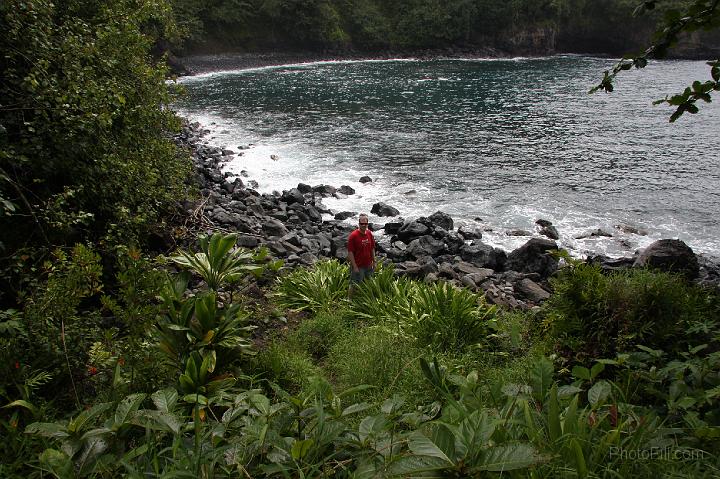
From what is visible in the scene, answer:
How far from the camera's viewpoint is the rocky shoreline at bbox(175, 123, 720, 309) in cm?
1137

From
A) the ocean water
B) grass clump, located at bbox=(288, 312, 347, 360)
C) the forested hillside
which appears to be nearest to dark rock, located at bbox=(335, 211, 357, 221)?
the ocean water

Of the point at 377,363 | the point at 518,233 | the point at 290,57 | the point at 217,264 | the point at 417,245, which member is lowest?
the point at 518,233

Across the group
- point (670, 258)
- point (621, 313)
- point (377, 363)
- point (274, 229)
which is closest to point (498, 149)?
point (670, 258)

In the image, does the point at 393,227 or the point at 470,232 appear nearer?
the point at 470,232

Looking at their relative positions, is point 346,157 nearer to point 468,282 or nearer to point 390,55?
point 468,282

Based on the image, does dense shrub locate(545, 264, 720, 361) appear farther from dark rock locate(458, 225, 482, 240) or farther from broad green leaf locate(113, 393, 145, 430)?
dark rock locate(458, 225, 482, 240)

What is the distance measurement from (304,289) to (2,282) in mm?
4737

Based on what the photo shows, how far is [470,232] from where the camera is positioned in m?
15.5

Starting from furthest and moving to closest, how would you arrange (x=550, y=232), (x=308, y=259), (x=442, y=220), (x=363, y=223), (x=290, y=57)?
(x=290, y=57), (x=442, y=220), (x=550, y=232), (x=308, y=259), (x=363, y=223)

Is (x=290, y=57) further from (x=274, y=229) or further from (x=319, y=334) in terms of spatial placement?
(x=319, y=334)

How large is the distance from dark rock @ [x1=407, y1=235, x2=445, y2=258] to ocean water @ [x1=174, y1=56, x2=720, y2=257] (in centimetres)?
225

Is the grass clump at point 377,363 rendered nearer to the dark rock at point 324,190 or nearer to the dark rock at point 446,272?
the dark rock at point 446,272

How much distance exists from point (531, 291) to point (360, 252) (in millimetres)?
4271

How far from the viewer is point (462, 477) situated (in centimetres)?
218
